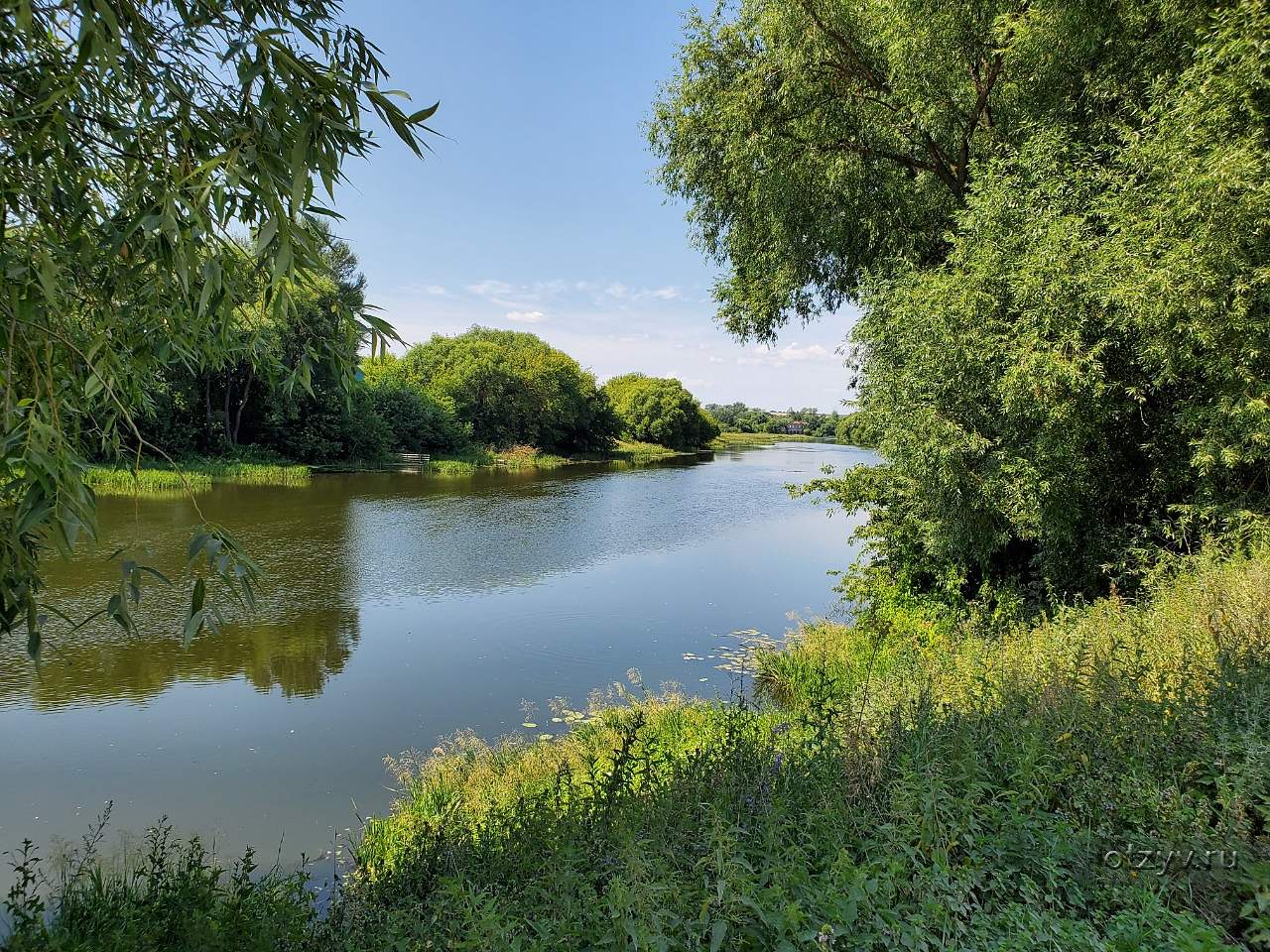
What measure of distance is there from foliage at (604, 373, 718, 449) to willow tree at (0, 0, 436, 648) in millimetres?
77723

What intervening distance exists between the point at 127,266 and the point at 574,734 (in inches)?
234

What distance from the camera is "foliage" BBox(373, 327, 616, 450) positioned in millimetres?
52397

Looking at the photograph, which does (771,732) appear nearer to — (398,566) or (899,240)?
(899,240)

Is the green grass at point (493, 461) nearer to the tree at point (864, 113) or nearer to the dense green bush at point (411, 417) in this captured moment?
the dense green bush at point (411, 417)

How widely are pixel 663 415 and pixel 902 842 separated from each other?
8440 centimetres

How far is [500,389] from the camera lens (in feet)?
178

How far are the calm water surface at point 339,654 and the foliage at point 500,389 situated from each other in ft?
101

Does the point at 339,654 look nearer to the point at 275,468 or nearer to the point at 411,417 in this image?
the point at 275,468

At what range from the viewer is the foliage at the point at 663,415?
85875 millimetres

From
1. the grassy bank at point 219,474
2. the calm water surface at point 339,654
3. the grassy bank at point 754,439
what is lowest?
the calm water surface at point 339,654

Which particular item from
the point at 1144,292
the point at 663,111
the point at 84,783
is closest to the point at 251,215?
the point at 84,783

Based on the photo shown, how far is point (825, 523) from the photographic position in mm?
25500

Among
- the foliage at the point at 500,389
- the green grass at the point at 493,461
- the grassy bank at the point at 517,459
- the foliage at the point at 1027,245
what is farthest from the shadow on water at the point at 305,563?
the foliage at the point at 500,389

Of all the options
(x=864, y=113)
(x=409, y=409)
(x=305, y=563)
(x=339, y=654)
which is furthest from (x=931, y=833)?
(x=409, y=409)
